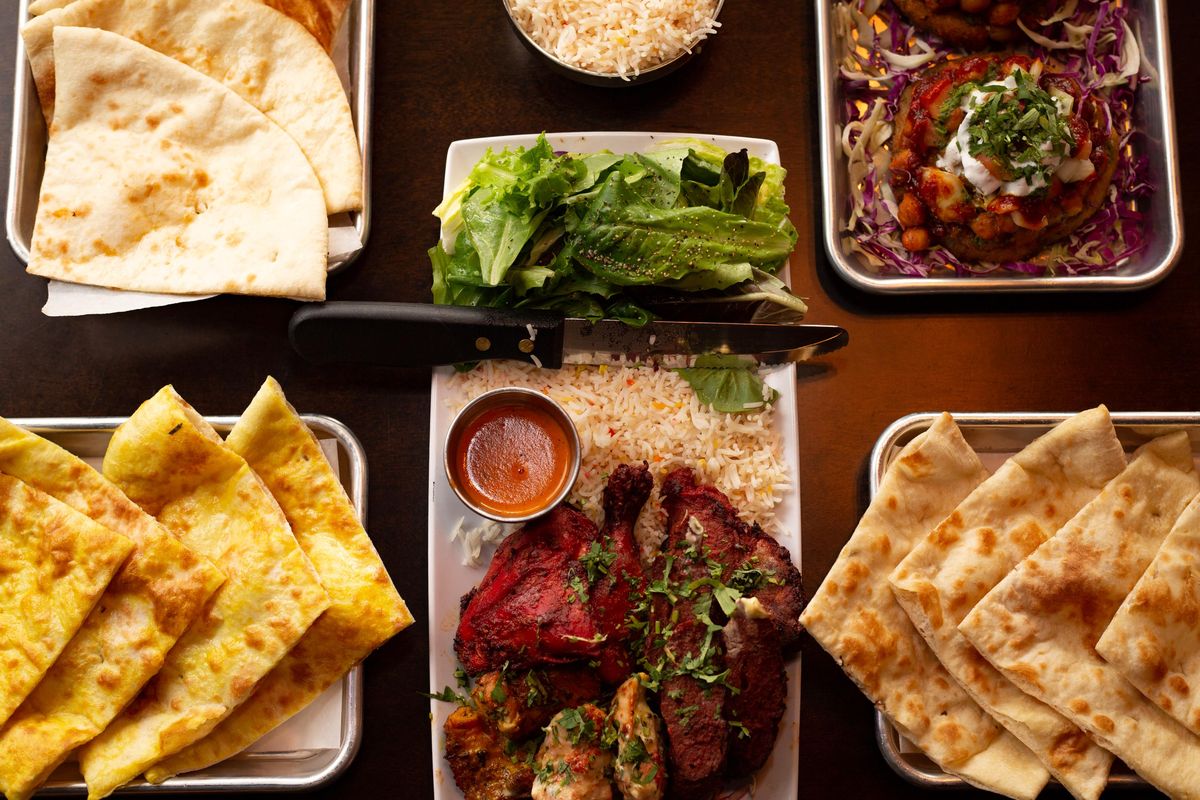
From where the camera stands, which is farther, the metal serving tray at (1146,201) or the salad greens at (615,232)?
the metal serving tray at (1146,201)

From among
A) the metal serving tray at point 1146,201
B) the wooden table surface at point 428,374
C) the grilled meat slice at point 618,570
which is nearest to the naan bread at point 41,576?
the wooden table surface at point 428,374

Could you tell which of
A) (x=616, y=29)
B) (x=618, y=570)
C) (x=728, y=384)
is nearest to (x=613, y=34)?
(x=616, y=29)

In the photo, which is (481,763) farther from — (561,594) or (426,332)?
(426,332)

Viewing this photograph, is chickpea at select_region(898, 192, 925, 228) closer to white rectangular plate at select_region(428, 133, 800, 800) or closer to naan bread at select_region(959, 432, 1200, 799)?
white rectangular plate at select_region(428, 133, 800, 800)

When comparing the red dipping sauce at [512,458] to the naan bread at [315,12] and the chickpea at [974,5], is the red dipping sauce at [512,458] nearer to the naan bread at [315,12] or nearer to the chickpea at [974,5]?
the naan bread at [315,12]

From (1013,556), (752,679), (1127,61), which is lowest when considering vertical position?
(752,679)

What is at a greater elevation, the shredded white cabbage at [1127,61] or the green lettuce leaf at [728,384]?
the shredded white cabbage at [1127,61]
